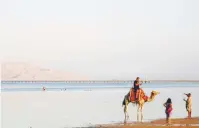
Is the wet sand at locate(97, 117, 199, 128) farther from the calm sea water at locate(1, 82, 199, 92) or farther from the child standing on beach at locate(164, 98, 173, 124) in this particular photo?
the calm sea water at locate(1, 82, 199, 92)

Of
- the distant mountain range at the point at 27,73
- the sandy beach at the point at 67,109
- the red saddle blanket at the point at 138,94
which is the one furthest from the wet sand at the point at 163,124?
the distant mountain range at the point at 27,73

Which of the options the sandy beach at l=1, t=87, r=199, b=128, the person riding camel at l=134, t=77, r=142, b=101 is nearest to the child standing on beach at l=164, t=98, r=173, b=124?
the sandy beach at l=1, t=87, r=199, b=128

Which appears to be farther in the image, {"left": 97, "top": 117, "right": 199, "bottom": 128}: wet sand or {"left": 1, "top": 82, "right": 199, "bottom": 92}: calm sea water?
{"left": 97, "top": 117, "right": 199, "bottom": 128}: wet sand

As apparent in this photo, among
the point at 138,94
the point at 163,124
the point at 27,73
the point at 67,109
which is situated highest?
the point at 27,73

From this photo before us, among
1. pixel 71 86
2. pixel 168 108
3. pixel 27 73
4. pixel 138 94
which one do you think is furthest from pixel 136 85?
pixel 27 73

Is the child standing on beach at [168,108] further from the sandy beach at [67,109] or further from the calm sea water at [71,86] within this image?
the calm sea water at [71,86]

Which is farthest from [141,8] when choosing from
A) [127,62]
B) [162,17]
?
[127,62]

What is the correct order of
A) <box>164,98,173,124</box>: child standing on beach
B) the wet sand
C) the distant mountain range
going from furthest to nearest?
<box>164,98,173,124</box>: child standing on beach < the wet sand < the distant mountain range

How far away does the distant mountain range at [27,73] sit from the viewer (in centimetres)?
319

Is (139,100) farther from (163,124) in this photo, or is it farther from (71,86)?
(71,86)

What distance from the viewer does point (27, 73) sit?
3.23m

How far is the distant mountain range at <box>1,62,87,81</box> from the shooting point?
319 cm

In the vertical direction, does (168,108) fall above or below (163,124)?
above

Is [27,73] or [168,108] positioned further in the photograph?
[168,108]
